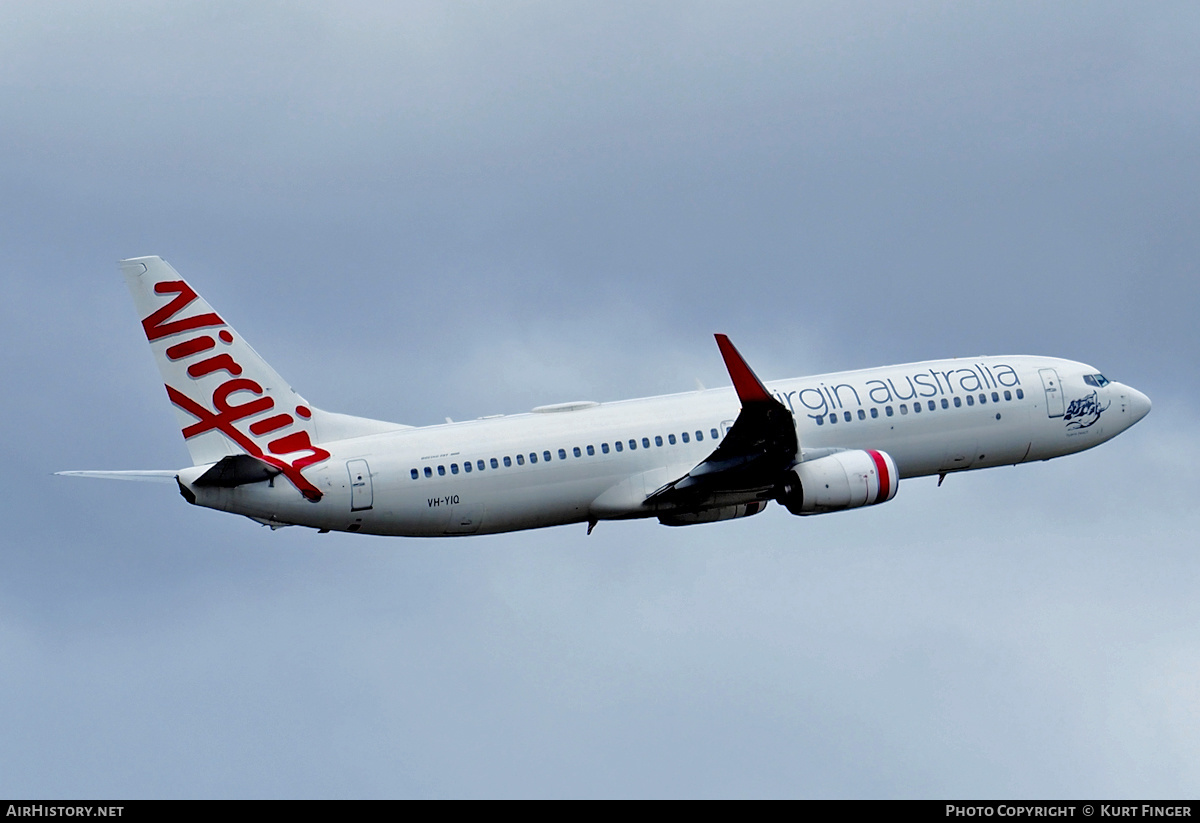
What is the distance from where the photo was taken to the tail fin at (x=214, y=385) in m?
56.3

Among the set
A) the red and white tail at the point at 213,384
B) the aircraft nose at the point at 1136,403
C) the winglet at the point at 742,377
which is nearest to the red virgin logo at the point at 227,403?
the red and white tail at the point at 213,384

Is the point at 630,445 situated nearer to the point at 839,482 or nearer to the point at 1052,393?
the point at 839,482

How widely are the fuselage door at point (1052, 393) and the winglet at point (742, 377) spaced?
1358cm

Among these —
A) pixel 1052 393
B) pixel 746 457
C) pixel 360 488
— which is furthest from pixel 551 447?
pixel 1052 393

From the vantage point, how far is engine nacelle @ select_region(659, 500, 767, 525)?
61.6 m

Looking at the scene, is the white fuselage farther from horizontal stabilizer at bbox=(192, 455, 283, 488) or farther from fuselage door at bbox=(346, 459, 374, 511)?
horizontal stabilizer at bbox=(192, 455, 283, 488)

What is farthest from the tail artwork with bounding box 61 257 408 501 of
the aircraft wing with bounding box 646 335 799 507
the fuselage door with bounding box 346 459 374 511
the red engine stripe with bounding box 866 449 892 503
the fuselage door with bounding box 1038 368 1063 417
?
the fuselage door with bounding box 1038 368 1063 417

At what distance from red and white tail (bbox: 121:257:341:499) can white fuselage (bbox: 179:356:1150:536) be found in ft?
3.77

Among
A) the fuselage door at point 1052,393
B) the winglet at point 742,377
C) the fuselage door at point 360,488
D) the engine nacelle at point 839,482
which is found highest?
the fuselage door at point 1052,393

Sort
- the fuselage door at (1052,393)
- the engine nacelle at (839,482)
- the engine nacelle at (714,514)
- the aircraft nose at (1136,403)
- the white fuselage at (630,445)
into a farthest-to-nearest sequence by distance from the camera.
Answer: the aircraft nose at (1136,403)
the fuselage door at (1052,393)
the engine nacelle at (714,514)
the engine nacelle at (839,482)
the white fuselage at (630,445)

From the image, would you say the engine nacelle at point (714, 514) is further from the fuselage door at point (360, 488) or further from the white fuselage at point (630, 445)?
the fuselage door at point (360, 488)

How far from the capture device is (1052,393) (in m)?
66.1
